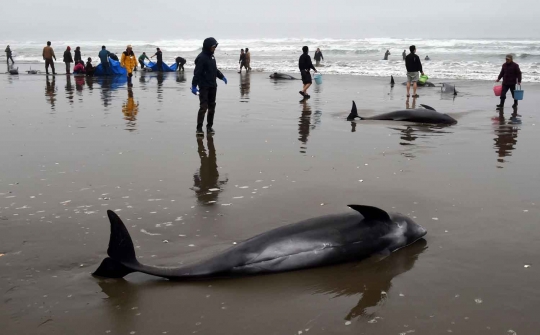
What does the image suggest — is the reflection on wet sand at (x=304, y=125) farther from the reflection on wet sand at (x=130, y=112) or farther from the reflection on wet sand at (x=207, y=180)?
the reflection on wet sand at (x=130, y=112)

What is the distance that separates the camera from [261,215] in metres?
6.41

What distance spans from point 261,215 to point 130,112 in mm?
9763

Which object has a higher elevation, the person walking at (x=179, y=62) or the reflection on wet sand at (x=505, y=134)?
the person walking at (x=179, y=62)

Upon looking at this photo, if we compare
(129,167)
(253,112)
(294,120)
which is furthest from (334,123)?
(129,167)

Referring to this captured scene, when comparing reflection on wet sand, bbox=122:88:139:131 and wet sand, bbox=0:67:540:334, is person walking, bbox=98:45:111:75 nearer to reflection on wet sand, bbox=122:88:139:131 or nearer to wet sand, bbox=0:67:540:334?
reflection on wet sand, bbox=122:88:139:131

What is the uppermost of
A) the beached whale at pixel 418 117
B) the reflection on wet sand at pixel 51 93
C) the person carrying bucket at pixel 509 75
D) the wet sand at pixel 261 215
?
the person carrying bucket at pixel 509 75

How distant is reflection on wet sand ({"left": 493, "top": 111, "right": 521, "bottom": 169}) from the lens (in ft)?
32.6

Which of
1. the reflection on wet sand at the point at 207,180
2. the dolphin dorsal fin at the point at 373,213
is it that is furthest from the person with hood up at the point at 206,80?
the dolphin dorsal fin at the point at 373,213

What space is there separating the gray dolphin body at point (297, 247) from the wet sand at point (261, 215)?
0.12 metres

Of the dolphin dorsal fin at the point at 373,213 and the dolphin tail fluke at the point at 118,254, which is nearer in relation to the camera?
the dolphin tail fluke at the point at 118,254

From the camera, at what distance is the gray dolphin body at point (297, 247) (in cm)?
464

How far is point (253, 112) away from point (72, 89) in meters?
10.4

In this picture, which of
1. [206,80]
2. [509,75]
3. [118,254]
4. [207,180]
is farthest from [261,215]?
[509,75]

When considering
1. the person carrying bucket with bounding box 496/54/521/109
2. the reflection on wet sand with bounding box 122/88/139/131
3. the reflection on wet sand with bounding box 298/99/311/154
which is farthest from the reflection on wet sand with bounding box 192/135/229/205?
Answer: the person carrying bucket with bounding box 496/54/521/109
